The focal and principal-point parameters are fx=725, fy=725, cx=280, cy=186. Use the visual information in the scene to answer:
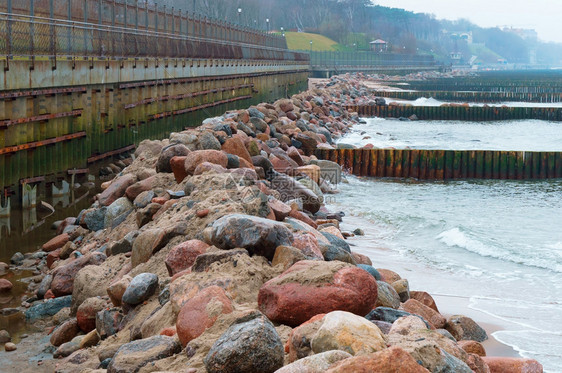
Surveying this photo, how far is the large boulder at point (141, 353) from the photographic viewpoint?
617 centimetres

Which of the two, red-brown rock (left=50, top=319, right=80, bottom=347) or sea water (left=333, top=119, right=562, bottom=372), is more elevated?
red-brown rock (left=50, top=319, right=80, bottom=347)

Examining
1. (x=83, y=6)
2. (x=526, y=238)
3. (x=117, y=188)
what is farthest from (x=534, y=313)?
(x=83, y=6)

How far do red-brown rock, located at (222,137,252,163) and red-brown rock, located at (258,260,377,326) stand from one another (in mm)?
7672

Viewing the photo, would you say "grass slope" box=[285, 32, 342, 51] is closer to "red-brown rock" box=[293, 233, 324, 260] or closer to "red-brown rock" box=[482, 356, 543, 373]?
"red-brown rock" box=[293, 233, 324, 260]

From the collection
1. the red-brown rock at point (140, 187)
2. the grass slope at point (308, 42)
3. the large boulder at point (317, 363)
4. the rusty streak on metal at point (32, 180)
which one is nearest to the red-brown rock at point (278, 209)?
the red-brown rock at point (140, 187)

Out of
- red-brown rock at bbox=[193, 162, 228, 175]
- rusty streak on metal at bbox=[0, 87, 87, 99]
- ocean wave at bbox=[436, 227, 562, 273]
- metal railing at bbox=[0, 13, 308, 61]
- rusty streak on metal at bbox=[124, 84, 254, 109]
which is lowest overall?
ocean wave at bbox=[436, 227, 562, 273]

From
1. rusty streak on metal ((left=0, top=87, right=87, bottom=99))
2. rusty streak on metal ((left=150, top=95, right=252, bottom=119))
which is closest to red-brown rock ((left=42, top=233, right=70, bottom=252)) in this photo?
rusty streak on metal ((left=0, top=87, right=87, bottom=99))

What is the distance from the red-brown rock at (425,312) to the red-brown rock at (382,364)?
3.38 meters

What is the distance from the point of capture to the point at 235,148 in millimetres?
14352

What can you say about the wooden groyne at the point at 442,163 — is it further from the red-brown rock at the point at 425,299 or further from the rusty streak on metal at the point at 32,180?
the red-brown rock at the point at 425,299

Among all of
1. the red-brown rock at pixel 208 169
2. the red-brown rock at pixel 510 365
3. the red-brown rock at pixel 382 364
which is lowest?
the red-brown rock at pixel 510 365

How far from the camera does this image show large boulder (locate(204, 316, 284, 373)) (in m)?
5.30

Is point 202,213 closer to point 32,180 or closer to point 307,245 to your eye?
point 307,245

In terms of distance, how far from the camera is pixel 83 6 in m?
25.2
